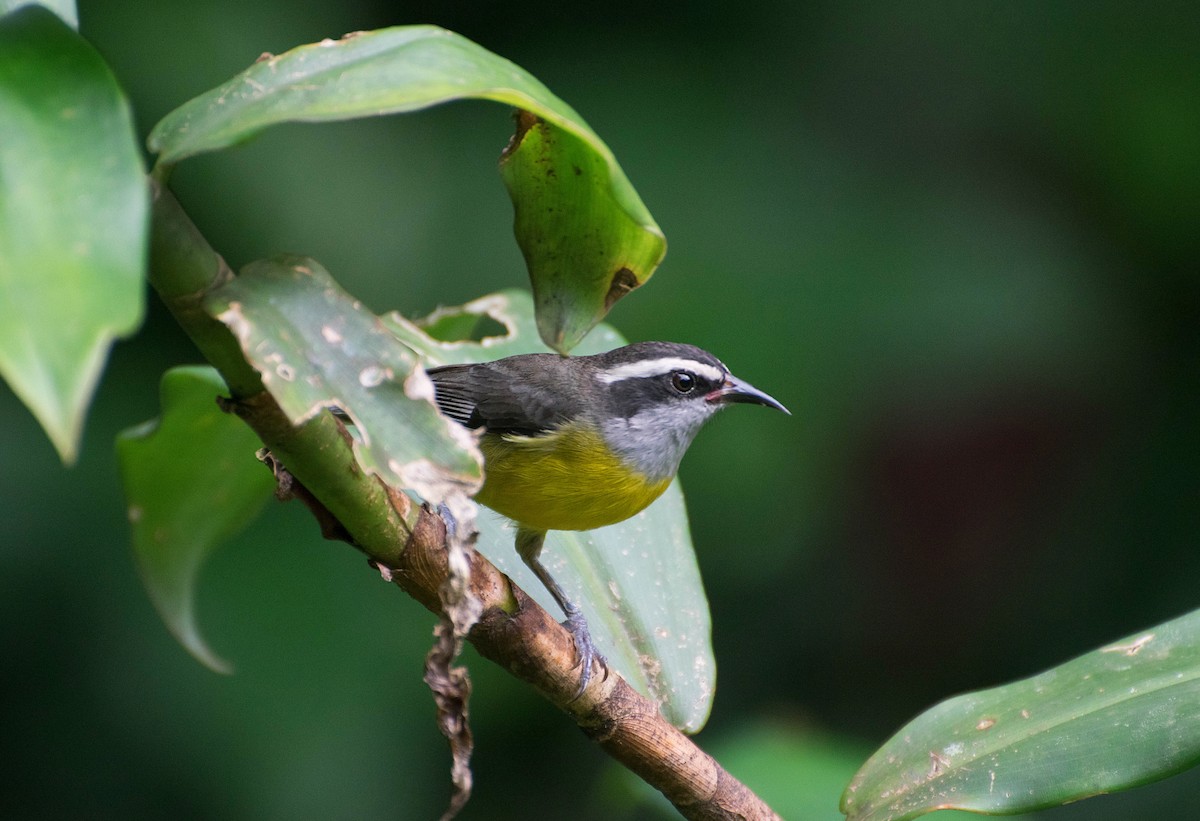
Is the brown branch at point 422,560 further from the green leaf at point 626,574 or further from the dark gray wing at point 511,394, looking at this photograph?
the dark gray wing at point 511,394

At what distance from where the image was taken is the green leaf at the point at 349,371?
1.11 m

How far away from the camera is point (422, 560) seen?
4.58ft

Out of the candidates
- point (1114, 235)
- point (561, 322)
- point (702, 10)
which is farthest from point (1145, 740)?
point (702, 10)

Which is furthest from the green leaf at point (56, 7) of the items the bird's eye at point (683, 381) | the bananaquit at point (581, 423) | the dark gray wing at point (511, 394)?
the bird's eye at point (683, 381)

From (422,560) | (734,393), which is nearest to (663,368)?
(734,393)

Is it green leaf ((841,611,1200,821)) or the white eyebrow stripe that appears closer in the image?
green leaf ((841,611,1200,821))

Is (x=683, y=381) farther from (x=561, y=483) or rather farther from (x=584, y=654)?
(x=584, y=654)

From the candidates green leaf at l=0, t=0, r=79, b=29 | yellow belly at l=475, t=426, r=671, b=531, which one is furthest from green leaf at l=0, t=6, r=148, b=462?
yellow belly at l=475, t=426, r=671, b=531

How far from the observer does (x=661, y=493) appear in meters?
2.37

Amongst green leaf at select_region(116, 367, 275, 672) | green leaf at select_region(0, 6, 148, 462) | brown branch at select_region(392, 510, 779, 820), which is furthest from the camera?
green leaf at select_region(116, 367, 275, 672)

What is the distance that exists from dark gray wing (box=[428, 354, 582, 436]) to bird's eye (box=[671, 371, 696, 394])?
247mm

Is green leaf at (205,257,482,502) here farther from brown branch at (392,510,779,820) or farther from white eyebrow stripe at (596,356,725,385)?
white eyebrow stripe at (596,356,725,385)

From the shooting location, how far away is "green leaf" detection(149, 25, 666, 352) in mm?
1079

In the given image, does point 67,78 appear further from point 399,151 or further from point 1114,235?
point 1114,235
